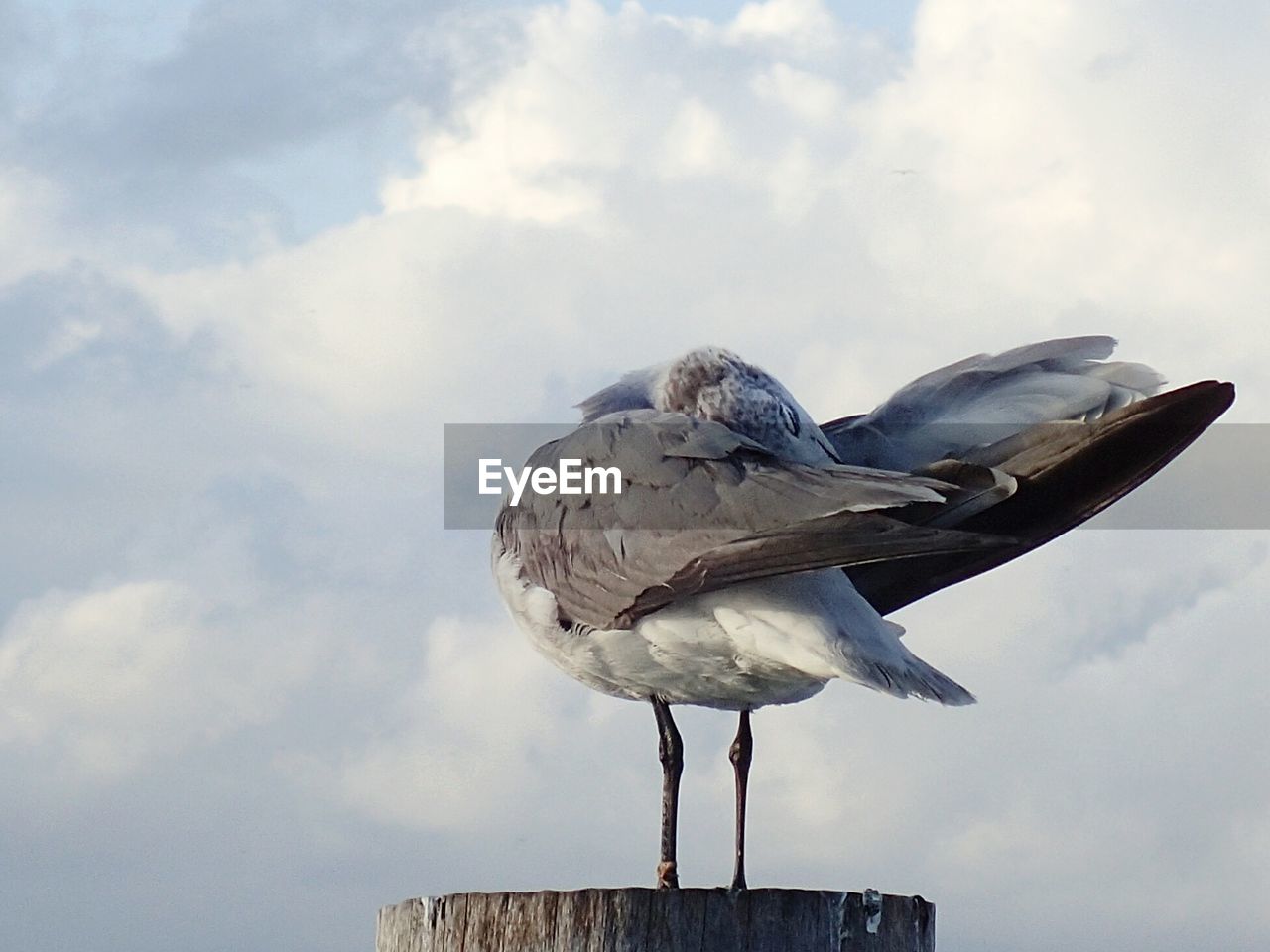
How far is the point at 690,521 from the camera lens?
16.9 feet

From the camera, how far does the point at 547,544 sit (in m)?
5.61

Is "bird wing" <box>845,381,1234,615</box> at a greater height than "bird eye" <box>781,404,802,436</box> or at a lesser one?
lesser

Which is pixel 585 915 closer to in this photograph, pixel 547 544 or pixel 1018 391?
Result: pixel 547 544

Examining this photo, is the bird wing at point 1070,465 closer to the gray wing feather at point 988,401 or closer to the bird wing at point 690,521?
the bird wing at point 690,521

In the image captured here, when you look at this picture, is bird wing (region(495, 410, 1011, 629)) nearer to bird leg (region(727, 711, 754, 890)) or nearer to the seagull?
the seagull

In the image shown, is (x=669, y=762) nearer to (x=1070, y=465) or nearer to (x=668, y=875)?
(x=668, y=875)

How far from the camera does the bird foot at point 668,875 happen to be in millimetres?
5277

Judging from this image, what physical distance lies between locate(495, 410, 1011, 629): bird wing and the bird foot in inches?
31.3

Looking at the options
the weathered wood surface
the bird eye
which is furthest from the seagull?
the weathered wood surface

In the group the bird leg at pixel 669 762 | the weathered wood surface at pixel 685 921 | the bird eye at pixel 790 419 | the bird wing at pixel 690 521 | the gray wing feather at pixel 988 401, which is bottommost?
the weathered wood surface at pixel 685 921

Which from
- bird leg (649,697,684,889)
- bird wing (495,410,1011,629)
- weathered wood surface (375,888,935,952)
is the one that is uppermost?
bird wing (495,410,1011,629)

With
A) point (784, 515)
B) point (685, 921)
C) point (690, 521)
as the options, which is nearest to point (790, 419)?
point (690, 521)

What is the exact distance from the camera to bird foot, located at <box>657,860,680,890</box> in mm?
5277

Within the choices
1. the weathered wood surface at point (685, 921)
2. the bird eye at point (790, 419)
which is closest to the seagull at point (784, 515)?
the bird eye at point (790, 419)
